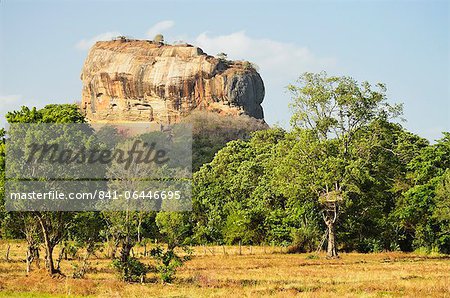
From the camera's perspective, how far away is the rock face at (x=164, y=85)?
15938 cm

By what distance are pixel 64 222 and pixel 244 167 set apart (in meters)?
39.9

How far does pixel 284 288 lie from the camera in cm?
2992

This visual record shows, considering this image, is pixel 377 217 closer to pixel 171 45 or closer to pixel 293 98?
pixel 293 98

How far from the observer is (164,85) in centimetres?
15975

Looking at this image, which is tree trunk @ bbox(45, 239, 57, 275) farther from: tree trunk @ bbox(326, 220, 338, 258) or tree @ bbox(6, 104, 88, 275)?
tree trunk @ bbox(326, 220, 338, 258)

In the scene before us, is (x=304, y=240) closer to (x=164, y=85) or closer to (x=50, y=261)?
(x=50, y=261)

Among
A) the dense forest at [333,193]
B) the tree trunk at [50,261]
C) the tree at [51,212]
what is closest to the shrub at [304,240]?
the dense forest at [333,193]

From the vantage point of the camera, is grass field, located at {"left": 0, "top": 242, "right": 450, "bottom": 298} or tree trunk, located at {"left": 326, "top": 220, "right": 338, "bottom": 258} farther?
tree trunk, located at {"left": 326, "top": 220, "right": 338, "bottom": 258}

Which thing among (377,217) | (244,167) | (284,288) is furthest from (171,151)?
(284,288)

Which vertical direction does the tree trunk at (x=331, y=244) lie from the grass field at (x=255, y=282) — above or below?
above

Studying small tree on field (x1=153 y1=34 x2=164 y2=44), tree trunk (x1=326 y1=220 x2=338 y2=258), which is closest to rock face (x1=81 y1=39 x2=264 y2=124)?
small tree on field (x1=153 y1=34 x2=164 y2=44)

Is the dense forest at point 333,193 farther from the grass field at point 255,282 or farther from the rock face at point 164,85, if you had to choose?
the rock face at point 164,85

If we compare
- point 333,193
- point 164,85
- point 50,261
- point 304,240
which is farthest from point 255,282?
point 164,85

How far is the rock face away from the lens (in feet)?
523
